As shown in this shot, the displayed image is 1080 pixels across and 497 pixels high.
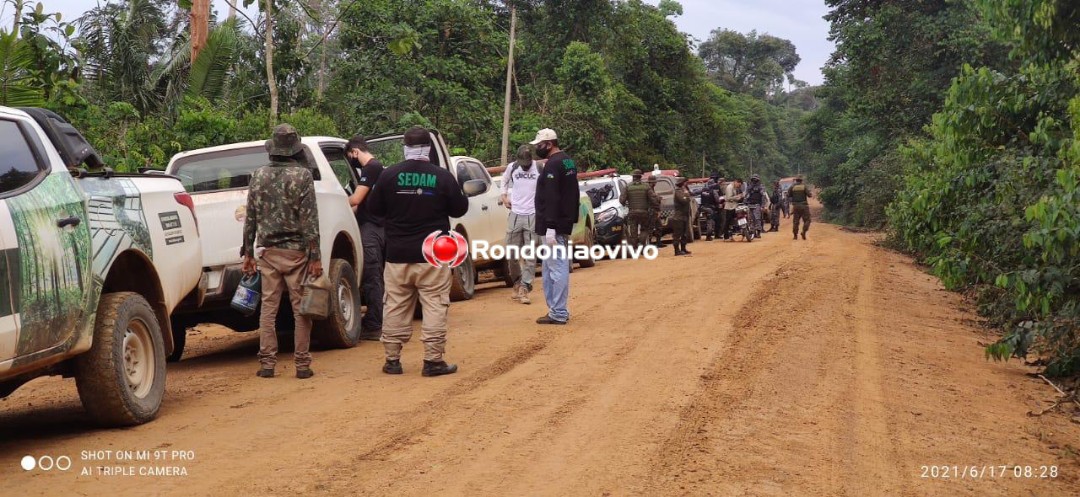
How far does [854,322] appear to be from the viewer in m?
12.1

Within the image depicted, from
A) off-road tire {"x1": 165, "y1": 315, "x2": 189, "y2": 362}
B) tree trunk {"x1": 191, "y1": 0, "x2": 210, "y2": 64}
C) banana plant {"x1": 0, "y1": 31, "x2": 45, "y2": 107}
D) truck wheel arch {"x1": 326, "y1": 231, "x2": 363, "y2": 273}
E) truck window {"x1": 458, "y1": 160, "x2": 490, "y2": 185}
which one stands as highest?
tree trunk {"x1": 191, "y1": 0, "x2": 210, "y2": 64}

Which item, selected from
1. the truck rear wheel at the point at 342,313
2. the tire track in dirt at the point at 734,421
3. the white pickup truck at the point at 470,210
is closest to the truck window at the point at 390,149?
the white pickup truck at the point at 470,210

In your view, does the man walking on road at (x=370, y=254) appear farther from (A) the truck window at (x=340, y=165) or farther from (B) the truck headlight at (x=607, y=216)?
(B) the truck headlight at (x=607, y=216)

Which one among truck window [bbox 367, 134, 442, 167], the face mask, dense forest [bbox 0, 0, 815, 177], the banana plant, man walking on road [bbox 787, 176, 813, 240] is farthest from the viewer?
man walking on road [bbox 787, 176, 813, 240]

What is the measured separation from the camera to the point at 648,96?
54.2 meters

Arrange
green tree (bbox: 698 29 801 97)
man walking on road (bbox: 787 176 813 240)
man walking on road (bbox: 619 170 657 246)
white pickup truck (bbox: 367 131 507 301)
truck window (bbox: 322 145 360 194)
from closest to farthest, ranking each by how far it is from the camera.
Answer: truck window (bbox: 322 145 360 194)
white pickup truck (bbox: 367 131 507 301)
man walking on road (bbox: 619 170 657 246)
man walking on road (bbox: 787 176 813 240)
green tree (bbox: 698 29 801 97)

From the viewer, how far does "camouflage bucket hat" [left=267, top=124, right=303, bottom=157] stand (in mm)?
8367

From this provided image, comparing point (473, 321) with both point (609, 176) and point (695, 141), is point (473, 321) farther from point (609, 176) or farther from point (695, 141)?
point (695, 141)

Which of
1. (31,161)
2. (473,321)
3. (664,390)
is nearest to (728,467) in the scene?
(664,390)

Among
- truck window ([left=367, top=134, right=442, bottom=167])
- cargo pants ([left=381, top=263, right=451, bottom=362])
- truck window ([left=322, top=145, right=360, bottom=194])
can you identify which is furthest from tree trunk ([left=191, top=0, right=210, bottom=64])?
cargo pants ([left=381, top=263, right=451, bottom=362])

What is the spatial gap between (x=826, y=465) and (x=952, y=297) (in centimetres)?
1246

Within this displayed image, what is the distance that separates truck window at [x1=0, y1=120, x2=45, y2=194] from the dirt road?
145 centimetres

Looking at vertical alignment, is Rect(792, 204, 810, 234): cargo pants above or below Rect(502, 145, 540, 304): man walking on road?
below

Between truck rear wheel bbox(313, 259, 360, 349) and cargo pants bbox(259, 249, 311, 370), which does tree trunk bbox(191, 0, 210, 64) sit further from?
cargo pants bbox(259, 249, 311, 370)
